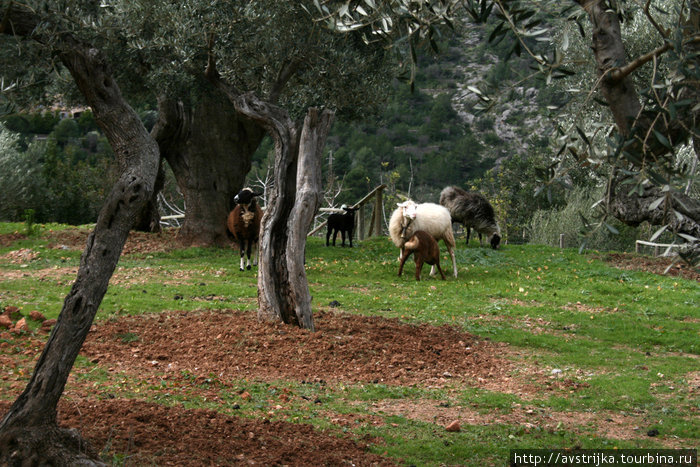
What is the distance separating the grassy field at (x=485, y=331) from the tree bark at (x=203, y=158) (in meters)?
1.32

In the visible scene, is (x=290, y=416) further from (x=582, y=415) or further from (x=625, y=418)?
A: (x=625, y=418)

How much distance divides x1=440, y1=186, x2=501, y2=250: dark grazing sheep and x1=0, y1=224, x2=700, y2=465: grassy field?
2109 millimetres

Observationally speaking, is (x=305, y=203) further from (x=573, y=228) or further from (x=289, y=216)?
(x=573, y=228)

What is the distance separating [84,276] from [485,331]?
328 inches

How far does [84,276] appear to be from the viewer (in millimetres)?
4762

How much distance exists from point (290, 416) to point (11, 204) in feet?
93.9

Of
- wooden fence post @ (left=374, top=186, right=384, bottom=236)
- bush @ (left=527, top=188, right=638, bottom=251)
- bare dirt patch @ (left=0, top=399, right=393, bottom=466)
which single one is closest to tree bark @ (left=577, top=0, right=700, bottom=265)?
bare dirt patch @ (left=0, top=399, right=393, bottom=466)

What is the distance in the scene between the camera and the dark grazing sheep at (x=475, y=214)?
83.3 feet

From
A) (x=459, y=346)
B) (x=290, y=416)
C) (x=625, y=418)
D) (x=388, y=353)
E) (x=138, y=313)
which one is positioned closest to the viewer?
(x=290, y=416)

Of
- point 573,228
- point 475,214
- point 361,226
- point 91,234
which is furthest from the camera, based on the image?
point 573,228

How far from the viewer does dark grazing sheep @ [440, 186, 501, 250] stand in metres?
25.4

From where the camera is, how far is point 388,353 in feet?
31.8

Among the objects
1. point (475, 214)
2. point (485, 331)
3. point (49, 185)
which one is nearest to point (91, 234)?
point (485, 331)

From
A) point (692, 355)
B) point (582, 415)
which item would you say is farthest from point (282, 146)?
point (692, 355)
